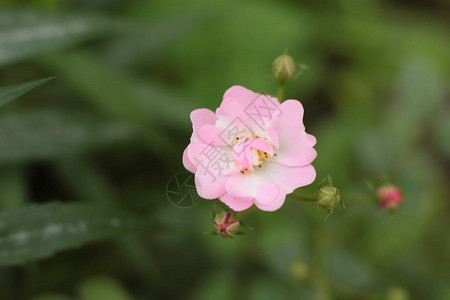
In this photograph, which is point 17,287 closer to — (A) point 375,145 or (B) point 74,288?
(B) point 74,288

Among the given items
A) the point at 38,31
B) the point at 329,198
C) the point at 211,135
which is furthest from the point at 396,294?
the point at 38,31

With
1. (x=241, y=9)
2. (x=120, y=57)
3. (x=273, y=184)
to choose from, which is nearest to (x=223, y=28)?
(x=241, y=9)

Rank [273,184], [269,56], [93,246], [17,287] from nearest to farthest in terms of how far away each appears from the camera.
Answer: [273,184] < [17,287] < [93,246] < [269,56]

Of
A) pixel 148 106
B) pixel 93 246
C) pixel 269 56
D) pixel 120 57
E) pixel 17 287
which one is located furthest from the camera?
A: pixel 269 56

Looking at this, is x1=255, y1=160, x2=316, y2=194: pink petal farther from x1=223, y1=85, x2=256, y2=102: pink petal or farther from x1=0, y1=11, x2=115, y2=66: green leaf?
x1=0, y1=11, x2=115, y2=66: green leaf

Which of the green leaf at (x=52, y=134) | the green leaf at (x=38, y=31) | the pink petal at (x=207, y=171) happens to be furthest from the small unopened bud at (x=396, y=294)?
the green leaf at (x=38, y=31)

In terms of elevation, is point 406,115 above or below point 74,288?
above
